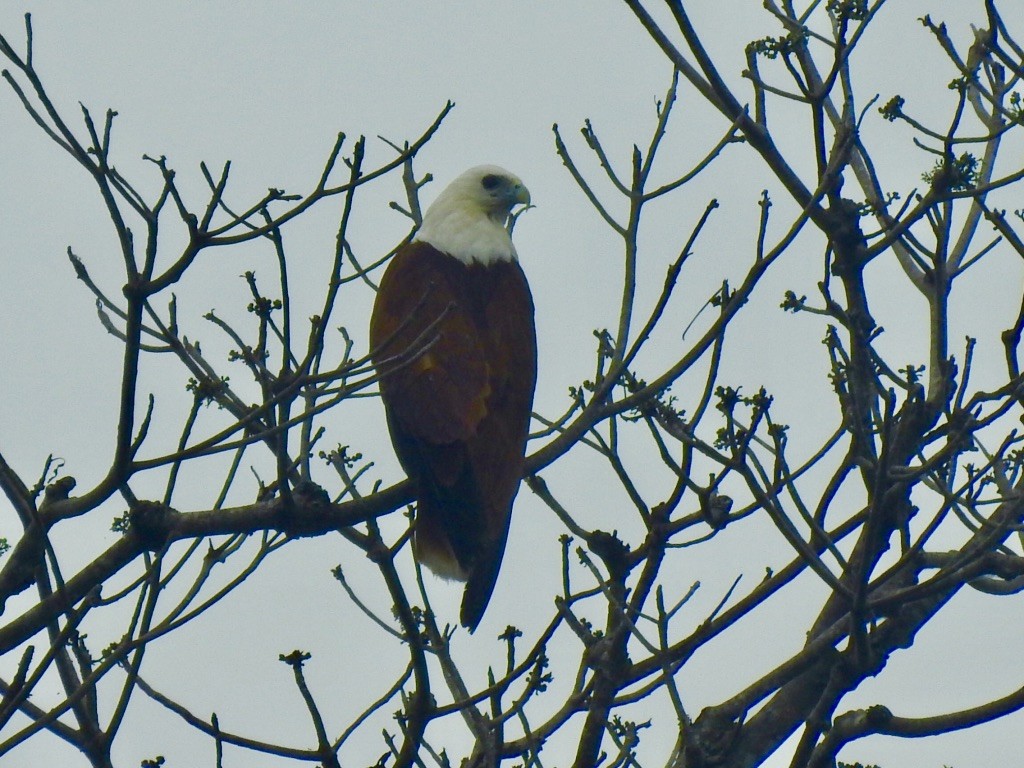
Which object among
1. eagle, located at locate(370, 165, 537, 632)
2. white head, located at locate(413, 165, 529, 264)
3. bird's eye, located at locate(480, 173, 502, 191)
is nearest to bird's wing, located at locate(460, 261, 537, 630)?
eagle, located at locate(370, 165, 537, 632)

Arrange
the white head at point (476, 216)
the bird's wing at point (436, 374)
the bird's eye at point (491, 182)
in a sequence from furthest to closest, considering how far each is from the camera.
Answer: the bird's eye at point (491, 182)
the white head at point (476, 216)
the bird's wing at point (436, 374)

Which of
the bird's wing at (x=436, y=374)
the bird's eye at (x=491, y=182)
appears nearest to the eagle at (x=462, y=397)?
the bird's wing at (x=436, y=374)

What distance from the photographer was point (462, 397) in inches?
167

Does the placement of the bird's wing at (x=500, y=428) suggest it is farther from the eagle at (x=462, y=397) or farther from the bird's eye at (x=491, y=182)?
the bird's eye at (x=491, y=182)

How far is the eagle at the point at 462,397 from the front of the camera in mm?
3957

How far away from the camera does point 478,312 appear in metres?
4.69

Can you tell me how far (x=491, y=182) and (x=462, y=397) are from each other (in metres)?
1.77

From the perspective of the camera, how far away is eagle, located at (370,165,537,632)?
396 cm

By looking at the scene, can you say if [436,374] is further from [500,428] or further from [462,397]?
[500,428]

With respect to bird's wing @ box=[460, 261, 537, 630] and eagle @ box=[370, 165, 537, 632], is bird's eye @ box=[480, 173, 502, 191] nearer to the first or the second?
eagle @ box=[370, 165, 537, 632]

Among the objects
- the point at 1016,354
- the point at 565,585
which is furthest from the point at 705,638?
the point at 1016,354

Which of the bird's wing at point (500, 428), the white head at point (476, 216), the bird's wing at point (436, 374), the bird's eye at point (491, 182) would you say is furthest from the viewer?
the bird's eye at point (491, 182)

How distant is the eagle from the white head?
0.08ft

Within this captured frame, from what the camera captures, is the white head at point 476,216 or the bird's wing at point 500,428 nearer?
the bird's wing at point 500,428
